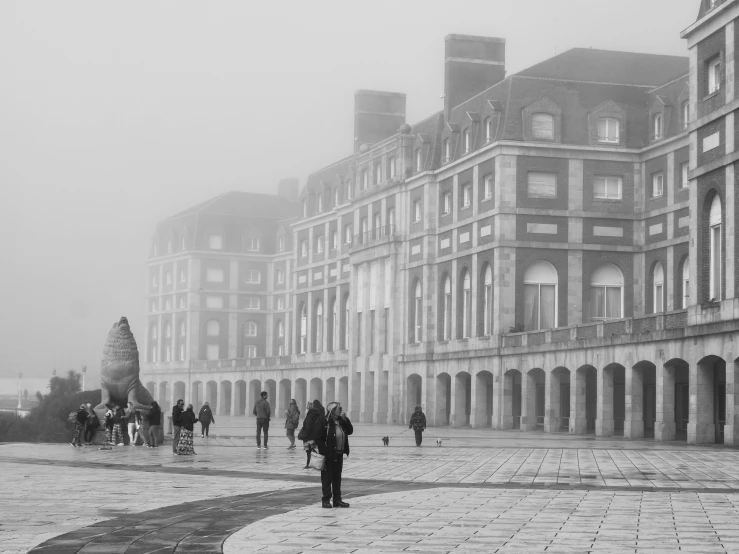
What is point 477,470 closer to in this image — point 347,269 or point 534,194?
point 534,194

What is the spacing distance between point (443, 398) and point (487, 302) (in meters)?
7.24

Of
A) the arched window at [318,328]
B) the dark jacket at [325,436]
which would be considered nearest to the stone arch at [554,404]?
the dark jacket at [325,436]

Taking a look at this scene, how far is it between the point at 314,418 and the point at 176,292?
10976cm

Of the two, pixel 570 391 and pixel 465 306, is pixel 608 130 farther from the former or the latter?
pixel 570 391

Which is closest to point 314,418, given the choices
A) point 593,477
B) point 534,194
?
point 593,477

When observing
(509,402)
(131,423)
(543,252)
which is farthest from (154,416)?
(543,252)

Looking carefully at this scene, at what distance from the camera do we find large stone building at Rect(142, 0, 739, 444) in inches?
1751

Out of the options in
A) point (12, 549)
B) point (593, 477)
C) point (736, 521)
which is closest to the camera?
point (12, 549)

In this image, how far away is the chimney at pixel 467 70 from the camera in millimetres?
74875

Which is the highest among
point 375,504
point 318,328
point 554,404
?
point 318,328

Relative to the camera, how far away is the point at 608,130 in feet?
215

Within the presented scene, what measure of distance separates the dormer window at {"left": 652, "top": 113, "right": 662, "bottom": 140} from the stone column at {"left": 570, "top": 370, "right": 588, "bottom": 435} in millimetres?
16133

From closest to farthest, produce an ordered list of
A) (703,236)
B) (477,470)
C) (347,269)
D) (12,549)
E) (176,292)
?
(12,549) < (477,470) < (703,236) < (347,269) < (176,292)

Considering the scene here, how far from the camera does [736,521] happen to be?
17531 mm
